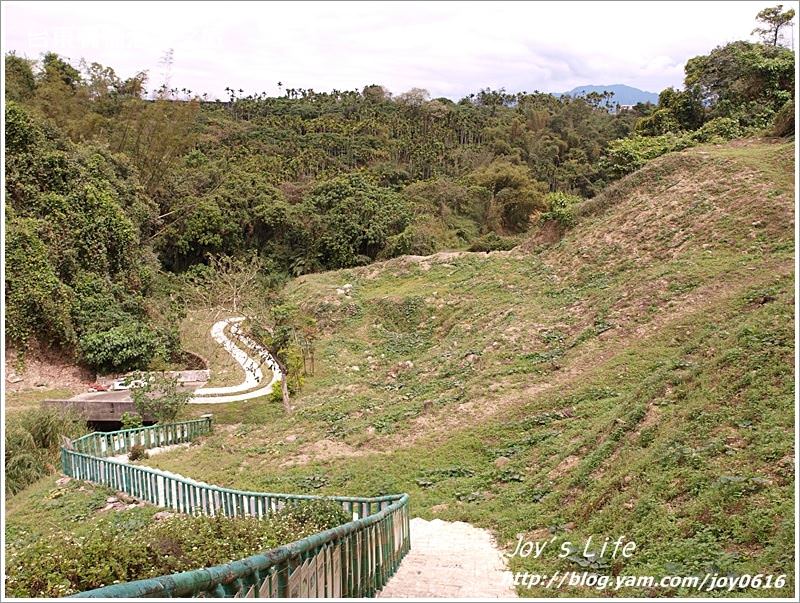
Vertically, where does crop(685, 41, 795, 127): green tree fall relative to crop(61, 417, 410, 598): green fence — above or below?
above

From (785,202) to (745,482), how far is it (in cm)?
1140

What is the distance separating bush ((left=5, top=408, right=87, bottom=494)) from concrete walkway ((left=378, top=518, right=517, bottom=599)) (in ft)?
27.9

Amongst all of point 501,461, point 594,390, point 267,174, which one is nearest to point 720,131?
point 594,390

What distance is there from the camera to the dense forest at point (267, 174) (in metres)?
20.1

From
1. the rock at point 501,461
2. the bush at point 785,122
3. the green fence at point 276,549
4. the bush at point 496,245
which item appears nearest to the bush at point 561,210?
the bush at point 496,245

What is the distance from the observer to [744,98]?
22062mm

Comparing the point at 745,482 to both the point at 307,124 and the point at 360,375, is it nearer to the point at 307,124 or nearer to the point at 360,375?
the point at 360,375

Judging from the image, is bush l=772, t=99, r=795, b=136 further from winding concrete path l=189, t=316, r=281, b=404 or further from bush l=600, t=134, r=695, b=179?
winding concrete path l=189, t=316, r=281, b=404

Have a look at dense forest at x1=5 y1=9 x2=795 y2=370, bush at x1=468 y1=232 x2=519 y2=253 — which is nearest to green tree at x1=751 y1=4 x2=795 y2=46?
dense forest at x1=5 y1=9 x2=795 y2=370

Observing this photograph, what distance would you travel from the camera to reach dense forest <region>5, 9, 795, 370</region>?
20.1 metres

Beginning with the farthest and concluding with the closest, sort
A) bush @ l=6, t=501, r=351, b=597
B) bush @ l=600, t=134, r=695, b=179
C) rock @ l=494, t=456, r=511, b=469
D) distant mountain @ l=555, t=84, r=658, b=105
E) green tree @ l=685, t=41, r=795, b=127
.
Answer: distant mountain @ l=555, t=84, r=658, b=105 < green tree @ l=685, t=41, r=795, b=127 < bush @ l=600, t=134, r=695, b=179 < rock @ l=494, t=456, r=511, b=469 < bush @ l=6, t=501, r=351, b=597

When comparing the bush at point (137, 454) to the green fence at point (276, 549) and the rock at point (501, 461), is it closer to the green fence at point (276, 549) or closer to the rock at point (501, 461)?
the green fence at point (276, 549)

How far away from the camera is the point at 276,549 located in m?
2.99

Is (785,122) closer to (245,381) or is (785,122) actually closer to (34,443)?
(245,381)
